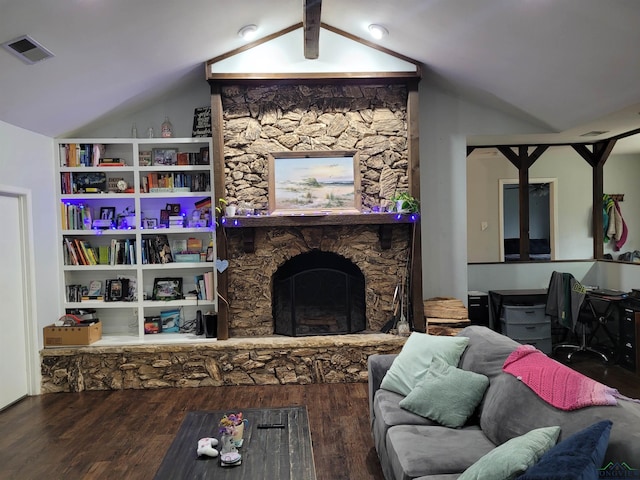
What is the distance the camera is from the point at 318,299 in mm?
4930

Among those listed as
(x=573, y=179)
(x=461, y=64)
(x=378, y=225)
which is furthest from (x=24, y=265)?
(x=573, y=179)

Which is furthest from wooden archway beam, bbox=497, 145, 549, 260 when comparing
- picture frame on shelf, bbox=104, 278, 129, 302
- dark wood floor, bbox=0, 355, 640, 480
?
picture frame on shelf, bbox=104, 278, 129, 302

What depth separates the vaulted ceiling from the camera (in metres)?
3.15

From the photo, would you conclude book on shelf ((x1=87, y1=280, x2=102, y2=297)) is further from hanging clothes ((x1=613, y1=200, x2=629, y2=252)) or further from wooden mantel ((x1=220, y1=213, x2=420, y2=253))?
hanging clothes ((x1=613, y1=200, x2=629, y2=252))

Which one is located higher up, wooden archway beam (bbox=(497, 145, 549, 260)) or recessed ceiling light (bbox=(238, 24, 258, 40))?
recessed ceiling light (bbox=(238, 24, 258, 40))

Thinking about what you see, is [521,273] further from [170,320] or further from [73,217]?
[73,217]

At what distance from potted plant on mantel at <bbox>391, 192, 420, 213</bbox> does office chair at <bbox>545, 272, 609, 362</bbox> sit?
1762 millimetres

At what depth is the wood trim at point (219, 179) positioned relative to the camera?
15.4ft

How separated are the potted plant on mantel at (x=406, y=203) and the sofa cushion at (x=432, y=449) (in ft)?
8.07

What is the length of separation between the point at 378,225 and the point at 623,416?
10.6 ft

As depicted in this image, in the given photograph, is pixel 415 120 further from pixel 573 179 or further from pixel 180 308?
pixel 573 179

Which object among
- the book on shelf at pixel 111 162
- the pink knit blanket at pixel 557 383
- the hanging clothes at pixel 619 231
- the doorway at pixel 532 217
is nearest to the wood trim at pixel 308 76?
the book on shelf at pixel 111 162

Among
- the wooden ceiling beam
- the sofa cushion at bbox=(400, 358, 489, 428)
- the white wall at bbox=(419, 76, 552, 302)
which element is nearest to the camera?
the sofa cushion at bbox=(400, 358, 489, 428)

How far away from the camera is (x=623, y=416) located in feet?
5.87
